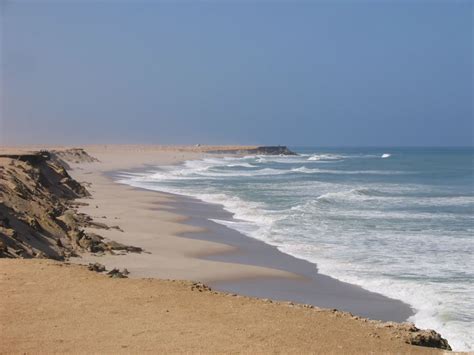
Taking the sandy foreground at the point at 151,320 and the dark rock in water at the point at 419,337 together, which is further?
the dark rock in water at the point at 419,337

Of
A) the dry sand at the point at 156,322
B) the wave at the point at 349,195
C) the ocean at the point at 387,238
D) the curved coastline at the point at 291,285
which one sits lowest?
the curved coastline at the point at 291,285

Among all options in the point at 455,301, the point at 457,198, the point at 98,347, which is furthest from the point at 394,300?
the point at 457,198

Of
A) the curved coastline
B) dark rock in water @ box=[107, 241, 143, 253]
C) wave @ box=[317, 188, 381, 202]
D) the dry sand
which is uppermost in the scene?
the dry sand

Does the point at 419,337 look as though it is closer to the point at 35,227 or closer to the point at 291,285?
the point at 291,285

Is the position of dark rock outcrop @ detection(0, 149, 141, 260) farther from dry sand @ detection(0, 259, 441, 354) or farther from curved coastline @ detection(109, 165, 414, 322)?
curved coastline @ detection(109, 165, 414, 322)

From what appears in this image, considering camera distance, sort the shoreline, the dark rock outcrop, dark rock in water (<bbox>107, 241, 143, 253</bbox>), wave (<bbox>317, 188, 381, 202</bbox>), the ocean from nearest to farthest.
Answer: the shoreline < the ocean < the dark rock outcrop < dark rock in water (<bbox>107, 241, 143, 253</bbox>) < wave (<bbox>317, 188, 381, 202</bbox>)

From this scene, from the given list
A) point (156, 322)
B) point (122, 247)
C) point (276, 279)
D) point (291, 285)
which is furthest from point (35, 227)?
point (156, 322)

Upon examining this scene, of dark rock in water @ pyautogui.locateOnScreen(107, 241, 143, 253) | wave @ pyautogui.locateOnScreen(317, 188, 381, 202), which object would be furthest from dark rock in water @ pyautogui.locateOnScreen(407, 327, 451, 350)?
wave @ pyautogui.locateOnScreen(317, 188, 381, 202)

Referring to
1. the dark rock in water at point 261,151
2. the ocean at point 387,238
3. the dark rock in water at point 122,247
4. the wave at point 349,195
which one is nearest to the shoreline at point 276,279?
the ocean at point 387,238

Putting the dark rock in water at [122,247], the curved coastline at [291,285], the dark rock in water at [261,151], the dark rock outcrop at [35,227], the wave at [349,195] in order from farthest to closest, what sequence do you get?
the dark rock in water at [261,151], the wave at [349,195], the dark rock in water at [122,247], the dark rock outcrop at [35,227], the curved coastline at [291,285]

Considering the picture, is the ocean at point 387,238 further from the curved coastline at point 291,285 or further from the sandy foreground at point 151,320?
the sandy foreground at point 151,320

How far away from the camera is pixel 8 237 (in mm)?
13117

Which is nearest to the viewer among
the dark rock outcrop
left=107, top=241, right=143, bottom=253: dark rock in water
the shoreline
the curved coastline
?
the curved coastline

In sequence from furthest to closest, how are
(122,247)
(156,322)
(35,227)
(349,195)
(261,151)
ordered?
(261,151) < (349,195) < (122,247) < (35,227) < (156,322)
